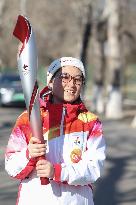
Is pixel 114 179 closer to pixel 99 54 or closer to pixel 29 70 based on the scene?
pixel 29 70

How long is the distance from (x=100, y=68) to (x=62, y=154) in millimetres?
26833

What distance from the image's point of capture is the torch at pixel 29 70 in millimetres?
3176

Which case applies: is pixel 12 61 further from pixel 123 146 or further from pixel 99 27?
pixel 123 146

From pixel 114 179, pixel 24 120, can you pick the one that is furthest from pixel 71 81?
pixel 114 179

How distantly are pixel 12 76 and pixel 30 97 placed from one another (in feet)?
83.1

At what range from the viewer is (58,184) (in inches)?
135

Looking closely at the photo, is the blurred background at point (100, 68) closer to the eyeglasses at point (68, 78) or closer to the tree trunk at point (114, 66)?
the tree trunk at point (114, 66)

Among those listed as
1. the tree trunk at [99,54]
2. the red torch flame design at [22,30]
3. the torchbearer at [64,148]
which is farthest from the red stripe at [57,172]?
the tree trunk at [99,54]

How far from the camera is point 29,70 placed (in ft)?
10.4

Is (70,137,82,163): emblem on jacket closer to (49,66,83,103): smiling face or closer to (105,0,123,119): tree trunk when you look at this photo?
(49,66,83,103): smiling face

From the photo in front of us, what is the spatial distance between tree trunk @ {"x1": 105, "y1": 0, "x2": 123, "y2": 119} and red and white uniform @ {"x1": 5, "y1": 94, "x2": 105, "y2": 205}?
19.7 meters

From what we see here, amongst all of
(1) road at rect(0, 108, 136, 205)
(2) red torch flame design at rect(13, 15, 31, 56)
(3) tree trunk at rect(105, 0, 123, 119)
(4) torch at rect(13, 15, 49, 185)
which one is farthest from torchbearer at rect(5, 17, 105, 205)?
(3) tree trunk at rect(105, 0, 123, 119)

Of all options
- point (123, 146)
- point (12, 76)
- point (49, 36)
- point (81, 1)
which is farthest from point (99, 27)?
point (49, 36)

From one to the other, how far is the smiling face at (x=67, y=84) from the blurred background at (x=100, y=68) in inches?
11.2
